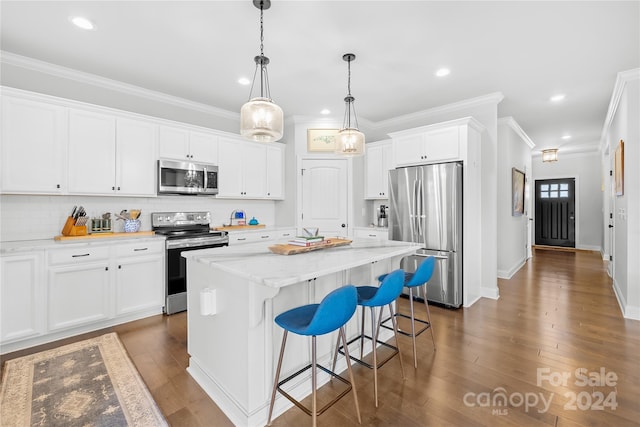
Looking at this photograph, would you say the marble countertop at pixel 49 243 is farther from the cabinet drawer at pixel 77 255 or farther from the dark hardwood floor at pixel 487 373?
the dark hardwood floor at pixel 487 373

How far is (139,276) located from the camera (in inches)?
133

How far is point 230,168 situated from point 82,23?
2.27 m

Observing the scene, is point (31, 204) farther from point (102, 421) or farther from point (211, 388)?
point (211, 388)

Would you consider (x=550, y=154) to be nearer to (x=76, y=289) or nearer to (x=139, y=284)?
(x=139, y=284)

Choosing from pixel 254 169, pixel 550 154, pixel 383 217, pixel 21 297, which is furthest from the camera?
pixel 550 154

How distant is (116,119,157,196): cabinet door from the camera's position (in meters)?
3.49

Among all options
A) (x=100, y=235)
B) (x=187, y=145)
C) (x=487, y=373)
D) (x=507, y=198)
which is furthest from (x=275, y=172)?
(x=507, y=198)

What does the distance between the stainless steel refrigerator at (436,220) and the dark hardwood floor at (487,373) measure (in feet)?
1.11

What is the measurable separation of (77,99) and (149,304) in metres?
2.47

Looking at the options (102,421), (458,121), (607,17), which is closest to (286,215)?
(458,121)

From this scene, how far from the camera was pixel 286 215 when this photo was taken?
17.0 feet

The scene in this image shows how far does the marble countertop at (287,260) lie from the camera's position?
1624 millimetres

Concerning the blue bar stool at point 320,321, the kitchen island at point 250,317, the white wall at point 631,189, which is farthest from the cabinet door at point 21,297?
the white wall at point 631,189

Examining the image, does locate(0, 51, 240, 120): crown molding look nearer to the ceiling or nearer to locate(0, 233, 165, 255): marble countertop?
the ceiling
